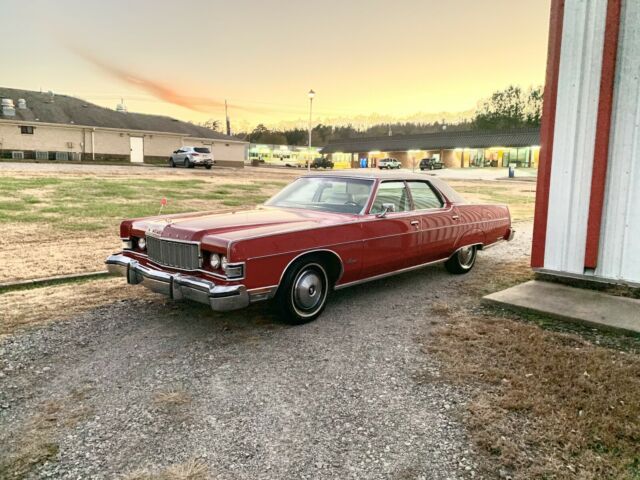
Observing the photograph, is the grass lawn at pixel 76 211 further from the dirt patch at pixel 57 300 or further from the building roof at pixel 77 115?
the building roof at pixel 77 115

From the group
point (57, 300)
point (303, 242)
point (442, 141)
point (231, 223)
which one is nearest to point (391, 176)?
point (303, 242)

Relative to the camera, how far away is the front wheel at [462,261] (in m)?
6.43

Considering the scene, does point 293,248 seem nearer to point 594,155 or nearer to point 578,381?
point 578,381

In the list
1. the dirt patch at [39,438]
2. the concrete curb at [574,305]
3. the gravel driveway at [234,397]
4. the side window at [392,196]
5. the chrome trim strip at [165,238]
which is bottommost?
the dirt patch at [39,438]

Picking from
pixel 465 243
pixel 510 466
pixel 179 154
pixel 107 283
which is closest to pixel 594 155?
pixel 465 243

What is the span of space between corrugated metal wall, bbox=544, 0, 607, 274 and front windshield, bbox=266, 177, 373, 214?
6.93 ft

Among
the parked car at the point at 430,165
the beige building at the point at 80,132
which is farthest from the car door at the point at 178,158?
the parked car at the point at 430,165

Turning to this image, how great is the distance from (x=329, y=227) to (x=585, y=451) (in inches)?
104

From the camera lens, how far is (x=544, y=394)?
3.17m

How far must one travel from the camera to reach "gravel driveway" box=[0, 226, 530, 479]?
256 cm

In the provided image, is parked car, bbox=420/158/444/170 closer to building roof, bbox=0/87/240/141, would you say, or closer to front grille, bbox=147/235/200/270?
building roof, bbox=0/87/240/141

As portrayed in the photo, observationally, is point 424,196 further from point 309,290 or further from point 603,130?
point 309,290

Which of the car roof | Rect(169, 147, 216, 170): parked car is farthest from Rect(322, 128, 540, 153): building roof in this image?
the car roof

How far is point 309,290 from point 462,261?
9.52ft
